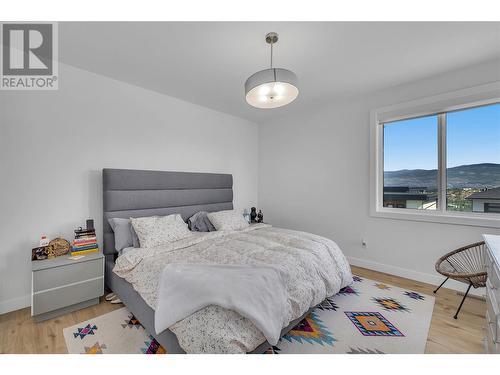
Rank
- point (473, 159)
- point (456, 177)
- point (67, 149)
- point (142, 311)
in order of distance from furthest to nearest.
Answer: point (456, 177), point (473, 159), point (67, 149), point (142, 311)

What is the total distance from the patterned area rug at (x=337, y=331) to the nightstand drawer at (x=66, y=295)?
254 mm

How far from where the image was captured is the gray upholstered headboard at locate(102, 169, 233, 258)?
2523 millimetres

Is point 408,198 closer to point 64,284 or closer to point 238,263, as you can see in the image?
point 238,263

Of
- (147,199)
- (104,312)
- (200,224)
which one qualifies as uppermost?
(147,199)

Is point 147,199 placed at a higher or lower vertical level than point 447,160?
lower

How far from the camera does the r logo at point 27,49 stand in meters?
1.86

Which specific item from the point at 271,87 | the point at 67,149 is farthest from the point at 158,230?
Answer: the point at 271,87

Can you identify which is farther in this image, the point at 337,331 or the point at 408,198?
the point at 408,198

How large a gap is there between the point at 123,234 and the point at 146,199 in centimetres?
55

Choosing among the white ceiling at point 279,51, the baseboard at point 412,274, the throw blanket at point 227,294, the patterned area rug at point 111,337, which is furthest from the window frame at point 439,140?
the patterned area rug at point 111,337

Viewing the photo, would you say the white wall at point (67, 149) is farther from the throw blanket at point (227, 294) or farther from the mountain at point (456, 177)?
the mountain at point (456, 177)

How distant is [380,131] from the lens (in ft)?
10.2

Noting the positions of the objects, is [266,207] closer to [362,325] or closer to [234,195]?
[234,195]

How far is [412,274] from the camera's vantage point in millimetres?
2789
